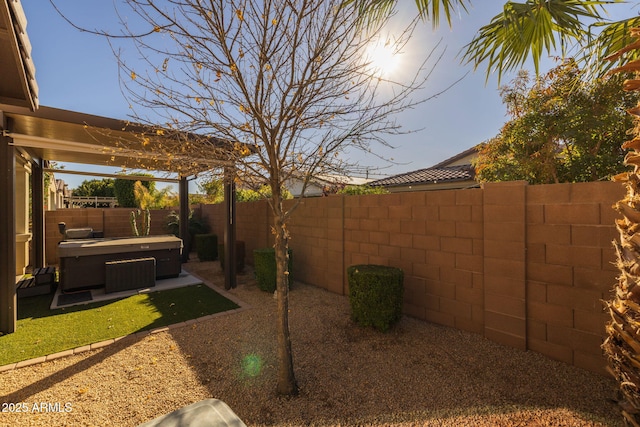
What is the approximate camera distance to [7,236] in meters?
3.76

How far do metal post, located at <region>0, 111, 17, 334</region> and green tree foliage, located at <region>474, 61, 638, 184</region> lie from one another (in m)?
7.25

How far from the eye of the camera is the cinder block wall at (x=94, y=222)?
28.6 ft

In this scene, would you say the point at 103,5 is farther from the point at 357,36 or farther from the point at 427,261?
the point at 427,261

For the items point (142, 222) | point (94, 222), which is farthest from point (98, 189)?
point (142, 222)

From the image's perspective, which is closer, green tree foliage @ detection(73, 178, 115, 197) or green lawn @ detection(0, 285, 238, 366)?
green lawn @ detection(0, 285, 238, 366)

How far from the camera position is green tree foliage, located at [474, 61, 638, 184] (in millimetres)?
3715

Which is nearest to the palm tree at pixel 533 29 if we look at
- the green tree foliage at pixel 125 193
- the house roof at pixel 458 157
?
the house roof at pixel 458 157

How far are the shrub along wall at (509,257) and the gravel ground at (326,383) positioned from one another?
0.27m

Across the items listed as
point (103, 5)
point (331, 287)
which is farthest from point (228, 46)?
point (331, 287)

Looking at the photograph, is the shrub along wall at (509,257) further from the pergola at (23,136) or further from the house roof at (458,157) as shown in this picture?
the house roof at (458,157)

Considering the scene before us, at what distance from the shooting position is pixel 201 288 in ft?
20.2

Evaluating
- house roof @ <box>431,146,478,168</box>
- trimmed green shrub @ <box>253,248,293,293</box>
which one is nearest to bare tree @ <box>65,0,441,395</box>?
trimmed green shrub @ <box>253,248,293,293</box>

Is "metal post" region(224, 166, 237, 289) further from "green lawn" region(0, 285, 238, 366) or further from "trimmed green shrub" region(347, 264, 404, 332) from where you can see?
"trimmed green shrub" region(347, 264, 404, 332)

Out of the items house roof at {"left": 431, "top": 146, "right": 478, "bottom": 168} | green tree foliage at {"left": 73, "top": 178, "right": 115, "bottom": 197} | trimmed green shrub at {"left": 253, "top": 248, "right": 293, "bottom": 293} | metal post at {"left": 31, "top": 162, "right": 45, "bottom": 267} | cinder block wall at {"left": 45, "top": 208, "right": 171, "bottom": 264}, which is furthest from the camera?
green tree foliage at {"left": 73, "top": 178, "right": 115, "bottom": 197}
